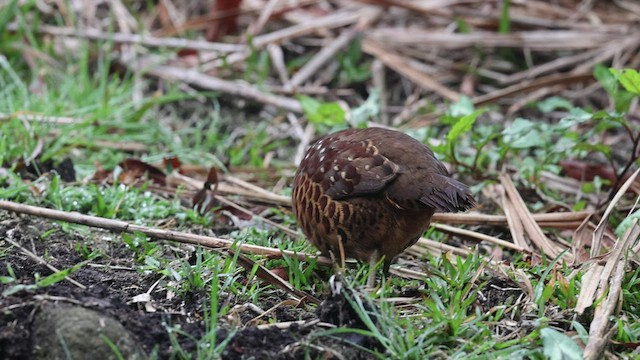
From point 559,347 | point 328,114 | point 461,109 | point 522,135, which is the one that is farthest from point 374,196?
point 328,114

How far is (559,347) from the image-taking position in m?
2.47

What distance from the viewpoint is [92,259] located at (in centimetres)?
326

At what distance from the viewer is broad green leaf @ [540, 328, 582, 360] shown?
8.04 feet

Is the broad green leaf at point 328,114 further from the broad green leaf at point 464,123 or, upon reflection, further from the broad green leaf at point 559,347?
the broad green leaf at point 559,347

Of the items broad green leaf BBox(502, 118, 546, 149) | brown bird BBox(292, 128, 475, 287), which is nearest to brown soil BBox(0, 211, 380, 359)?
brown bird BBox(292, 128, 475, 287)

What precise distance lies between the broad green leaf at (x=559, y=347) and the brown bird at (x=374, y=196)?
548 millimetres

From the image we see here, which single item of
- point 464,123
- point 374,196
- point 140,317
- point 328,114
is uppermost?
point 464,123

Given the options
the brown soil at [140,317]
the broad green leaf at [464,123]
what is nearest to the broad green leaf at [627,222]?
the broad green leaf at [464,123]

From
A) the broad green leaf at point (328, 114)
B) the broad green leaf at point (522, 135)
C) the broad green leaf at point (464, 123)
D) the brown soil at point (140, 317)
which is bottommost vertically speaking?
the brown soil at point (140, 317)

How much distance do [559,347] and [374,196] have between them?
34.3 inches

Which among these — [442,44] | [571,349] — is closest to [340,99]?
[442,44]

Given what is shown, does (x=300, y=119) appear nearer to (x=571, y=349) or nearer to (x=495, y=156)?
(x=495, y=156)

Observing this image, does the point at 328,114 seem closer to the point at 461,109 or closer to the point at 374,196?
the point at 461,109

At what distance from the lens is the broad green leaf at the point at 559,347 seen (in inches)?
96.4
